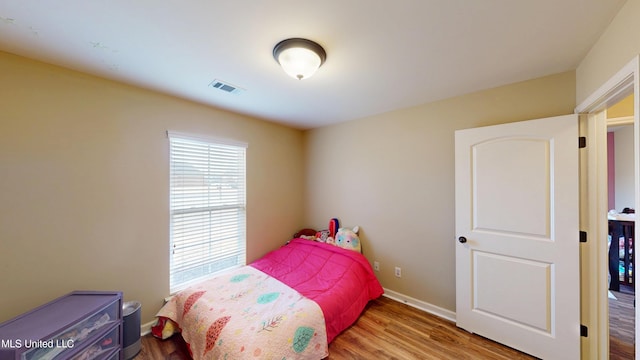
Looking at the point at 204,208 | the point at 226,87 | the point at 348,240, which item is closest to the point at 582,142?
the point at 348,240

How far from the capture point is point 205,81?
1.91 m

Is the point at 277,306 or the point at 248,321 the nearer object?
the point at 248,321

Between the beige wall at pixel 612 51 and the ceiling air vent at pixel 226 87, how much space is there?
8.17 feet

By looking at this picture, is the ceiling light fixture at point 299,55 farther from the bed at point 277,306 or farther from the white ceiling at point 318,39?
the bed at point 277,306

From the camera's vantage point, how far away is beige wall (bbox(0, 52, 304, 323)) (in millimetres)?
1505

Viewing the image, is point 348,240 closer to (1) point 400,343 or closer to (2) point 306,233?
(2) point 306,233

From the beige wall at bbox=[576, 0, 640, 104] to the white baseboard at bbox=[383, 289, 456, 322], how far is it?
87.5 inches

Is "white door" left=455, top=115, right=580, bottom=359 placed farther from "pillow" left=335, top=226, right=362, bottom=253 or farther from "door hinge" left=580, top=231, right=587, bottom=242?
"pillow" left=335, top=226, right=362, bottom=253

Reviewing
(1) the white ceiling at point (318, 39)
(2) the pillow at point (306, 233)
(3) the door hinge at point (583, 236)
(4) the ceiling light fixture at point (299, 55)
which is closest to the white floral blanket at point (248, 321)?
(2) the pillow at point (306, 233)

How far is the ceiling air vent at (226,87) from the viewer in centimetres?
193

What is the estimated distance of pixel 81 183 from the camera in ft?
5.72

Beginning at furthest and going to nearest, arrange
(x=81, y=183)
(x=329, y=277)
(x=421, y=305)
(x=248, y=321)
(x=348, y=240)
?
(x=348, y=240), (x=421, y=305), (x=329, y=277), (x=81, y=183), (x=248, y=321)

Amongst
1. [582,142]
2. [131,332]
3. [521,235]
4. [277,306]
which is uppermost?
[582,142]

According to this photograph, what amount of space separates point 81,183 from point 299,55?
6.67 ft
